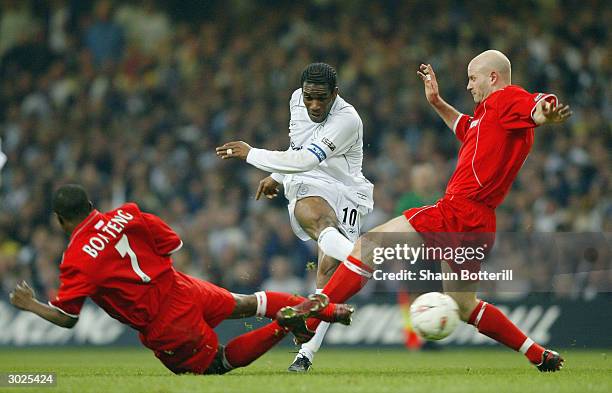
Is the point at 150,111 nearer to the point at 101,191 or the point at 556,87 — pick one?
the point at 101,191

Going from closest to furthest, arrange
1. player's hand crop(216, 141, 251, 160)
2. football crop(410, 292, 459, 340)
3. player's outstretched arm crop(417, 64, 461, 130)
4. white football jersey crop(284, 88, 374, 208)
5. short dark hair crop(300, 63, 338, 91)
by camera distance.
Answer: football crop(410, 292, 459, 340) < player's hand crop(216, 141, 251, 160) < short dark hair crop(300, 63, 338, 91) < white football jersey crop(284, 88, 374, 208) < player's outstretched arm crop(417, 64, 461, 130)

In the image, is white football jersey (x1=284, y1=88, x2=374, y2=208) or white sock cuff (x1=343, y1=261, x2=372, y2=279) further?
white football jersey (x1=284, y1=88, x2=374, y2=208)

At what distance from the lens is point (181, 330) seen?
6.17 m

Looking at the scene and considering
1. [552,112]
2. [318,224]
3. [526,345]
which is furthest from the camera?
[318,224]

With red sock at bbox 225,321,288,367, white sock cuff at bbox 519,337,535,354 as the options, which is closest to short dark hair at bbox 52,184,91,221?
red sock at bbox 225,321,288,367

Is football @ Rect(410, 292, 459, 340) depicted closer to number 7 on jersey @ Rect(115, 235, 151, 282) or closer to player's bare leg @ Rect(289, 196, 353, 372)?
player's bare leg @ Rect(289, 196, 353, 372)

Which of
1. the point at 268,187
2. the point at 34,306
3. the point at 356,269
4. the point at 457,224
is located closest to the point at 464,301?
the point at 457,224

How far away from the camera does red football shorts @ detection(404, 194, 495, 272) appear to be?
674cm

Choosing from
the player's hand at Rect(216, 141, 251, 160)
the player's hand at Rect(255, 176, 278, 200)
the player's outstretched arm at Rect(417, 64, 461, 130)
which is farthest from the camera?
the player's hand at Rect(255, 176, 278, 200)

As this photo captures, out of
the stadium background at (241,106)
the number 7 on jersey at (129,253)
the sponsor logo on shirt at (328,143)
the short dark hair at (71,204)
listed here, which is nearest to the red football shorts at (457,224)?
the sponsor logo on shirt at (328,143)

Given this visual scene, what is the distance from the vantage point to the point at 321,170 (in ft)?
25.5

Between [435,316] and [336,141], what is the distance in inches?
62.6

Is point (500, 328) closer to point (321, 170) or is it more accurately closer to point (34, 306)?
point (321, 170)

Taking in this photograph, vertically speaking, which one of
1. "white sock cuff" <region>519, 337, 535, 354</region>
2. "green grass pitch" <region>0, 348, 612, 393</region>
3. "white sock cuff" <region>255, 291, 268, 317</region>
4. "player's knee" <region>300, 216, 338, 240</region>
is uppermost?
"player's knee" <region>300, 216, 338, 240</region>
